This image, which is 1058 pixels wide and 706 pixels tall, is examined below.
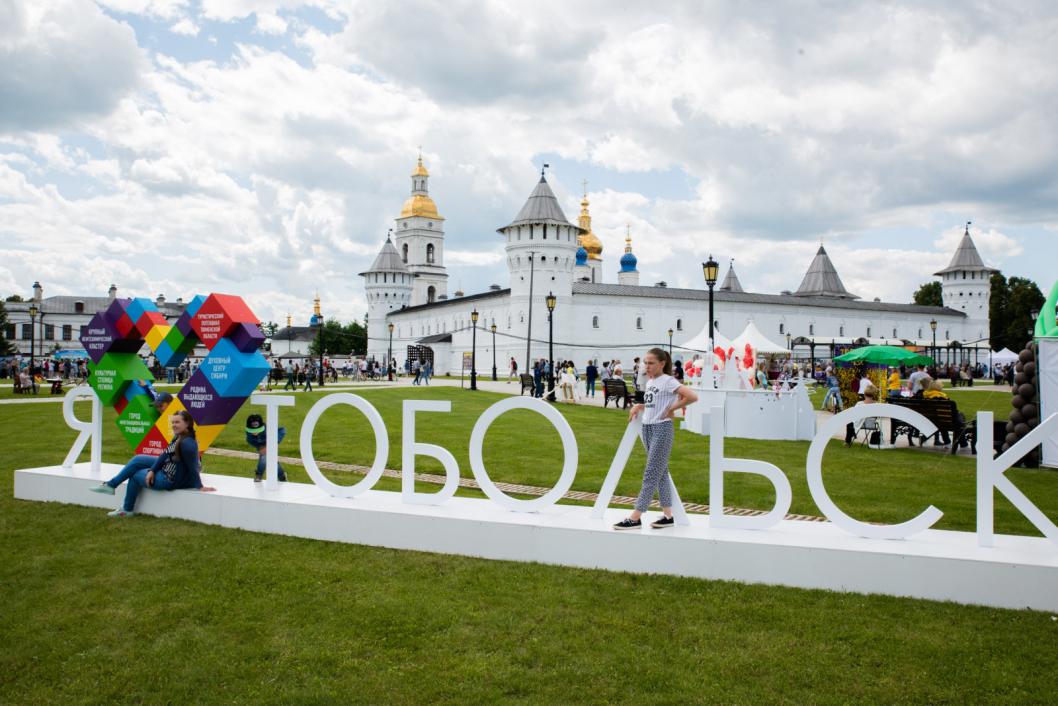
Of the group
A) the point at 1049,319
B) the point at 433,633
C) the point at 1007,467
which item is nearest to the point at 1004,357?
Result: the point at 1049,319

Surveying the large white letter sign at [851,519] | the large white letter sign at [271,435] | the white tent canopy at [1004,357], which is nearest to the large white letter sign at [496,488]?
the large white letter sign at [851,519]

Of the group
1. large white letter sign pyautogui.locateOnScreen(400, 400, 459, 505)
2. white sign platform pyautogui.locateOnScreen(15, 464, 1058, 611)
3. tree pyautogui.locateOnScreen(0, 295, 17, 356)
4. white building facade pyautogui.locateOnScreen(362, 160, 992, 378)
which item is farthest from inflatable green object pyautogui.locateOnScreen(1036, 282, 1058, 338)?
tree pyautogui.locateOnScreen(0, 295, 17, 356)

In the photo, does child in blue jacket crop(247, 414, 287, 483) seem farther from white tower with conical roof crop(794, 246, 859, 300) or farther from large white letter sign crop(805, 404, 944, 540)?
white tower with conical roof crop(794, 246, 859, 300)

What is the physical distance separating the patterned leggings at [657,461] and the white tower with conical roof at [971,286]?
7954 centimetres

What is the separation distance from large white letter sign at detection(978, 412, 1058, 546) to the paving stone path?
1945mm

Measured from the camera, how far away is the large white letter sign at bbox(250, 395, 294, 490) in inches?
290

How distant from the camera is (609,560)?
591 centimetres

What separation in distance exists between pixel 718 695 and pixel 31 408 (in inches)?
885

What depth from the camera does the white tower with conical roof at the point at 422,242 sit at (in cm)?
8806

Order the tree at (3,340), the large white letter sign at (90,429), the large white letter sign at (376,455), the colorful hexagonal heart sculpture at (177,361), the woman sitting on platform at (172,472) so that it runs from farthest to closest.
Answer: the tree at (3,340), the large white letter sign at (90,429), the colorful hexagonal heart sculpture at (177,361), the woman sitting on platform at (172,472), the large white letter sign at (376,455)

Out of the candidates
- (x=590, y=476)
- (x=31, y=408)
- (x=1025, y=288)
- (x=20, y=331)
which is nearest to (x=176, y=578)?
(x=590, y=476)

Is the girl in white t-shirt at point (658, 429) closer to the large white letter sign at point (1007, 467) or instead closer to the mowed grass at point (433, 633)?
the mowed grass at point (433, 633)

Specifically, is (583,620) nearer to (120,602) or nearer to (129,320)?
(120,602)

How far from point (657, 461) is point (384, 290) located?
259 ft
